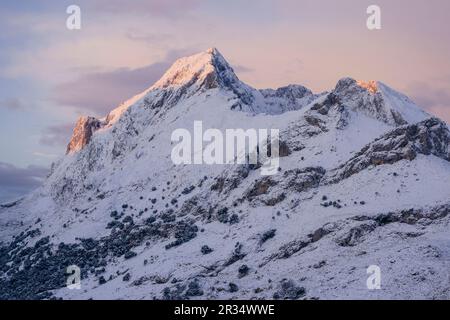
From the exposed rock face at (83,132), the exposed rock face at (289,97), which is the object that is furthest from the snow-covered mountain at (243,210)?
the exposed rock face at (289,97)

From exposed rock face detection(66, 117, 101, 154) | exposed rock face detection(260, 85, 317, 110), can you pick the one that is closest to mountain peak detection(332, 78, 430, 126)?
exposed rock face detection(260, 85, 317, 110)

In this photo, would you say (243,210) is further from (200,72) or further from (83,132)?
(83,132)

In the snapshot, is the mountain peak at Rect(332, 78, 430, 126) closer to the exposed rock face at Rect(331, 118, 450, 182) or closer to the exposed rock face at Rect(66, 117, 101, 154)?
the exposed rock face at Rect(331, 118, 450, 182)

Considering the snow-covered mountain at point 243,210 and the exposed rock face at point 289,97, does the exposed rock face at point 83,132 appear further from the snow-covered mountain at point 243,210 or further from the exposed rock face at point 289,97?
the exposed rock face at point 289,97

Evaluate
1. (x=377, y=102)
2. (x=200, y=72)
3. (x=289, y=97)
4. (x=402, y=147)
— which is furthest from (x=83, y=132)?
(x=402, y=147)
